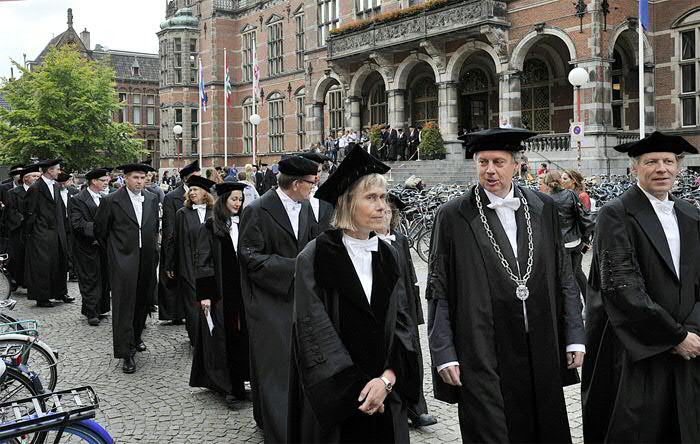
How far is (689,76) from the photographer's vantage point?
20.6m

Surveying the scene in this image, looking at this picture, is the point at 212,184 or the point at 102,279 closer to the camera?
the point at 212,184

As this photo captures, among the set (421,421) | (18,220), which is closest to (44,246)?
(18,220)

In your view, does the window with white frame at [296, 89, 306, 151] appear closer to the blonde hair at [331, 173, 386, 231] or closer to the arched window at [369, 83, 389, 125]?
the arched window at [369, 83, 389, 125]

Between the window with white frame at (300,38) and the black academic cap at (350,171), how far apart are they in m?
34.1

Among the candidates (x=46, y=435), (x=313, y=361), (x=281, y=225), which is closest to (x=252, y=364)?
(x=281, y=225)

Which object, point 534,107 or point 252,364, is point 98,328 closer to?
point 252,364

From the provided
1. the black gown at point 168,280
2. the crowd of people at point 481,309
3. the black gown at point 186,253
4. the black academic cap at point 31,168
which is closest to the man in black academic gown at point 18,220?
the black academic cap at point 31,168

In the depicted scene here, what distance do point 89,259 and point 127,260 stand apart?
8.93 ft

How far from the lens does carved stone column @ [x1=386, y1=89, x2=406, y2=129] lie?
2717cm

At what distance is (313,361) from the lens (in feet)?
10.1

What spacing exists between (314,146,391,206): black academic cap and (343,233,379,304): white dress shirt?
22cm

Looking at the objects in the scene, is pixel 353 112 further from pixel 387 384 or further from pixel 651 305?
pixel 387 384

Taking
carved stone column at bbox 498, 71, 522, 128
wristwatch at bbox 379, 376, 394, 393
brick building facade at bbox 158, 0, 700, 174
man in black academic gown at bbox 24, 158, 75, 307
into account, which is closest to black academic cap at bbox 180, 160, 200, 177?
man in black academic gown at bbox 24, 158, 75, 307

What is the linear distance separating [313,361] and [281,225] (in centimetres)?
205
